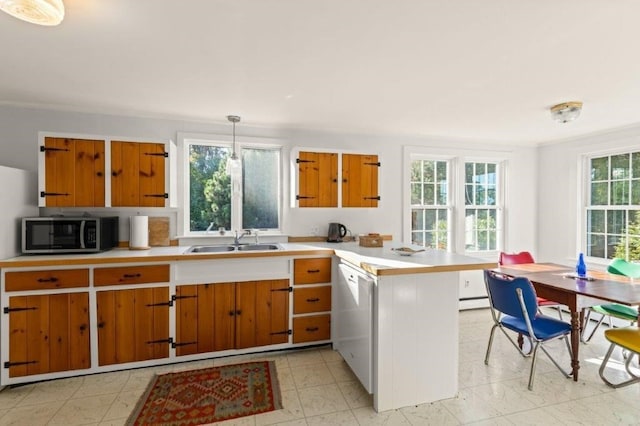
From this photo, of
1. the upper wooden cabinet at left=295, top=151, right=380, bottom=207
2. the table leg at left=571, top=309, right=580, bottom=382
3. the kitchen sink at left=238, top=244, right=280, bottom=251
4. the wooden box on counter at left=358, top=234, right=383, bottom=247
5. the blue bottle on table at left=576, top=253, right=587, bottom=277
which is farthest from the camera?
the upper wooden cabinet at left=295, top=151, right=380, bottom=207

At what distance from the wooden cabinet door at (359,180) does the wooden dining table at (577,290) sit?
1578 mm

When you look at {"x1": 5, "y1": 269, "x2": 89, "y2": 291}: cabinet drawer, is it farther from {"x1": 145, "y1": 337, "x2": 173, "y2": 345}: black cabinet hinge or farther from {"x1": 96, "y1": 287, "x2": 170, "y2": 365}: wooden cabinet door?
{"x1": 145, "y1": 337, "x2": 173, "y2": 345}: black cabinet hinge

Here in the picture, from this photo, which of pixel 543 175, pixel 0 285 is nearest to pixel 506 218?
pixel 543 175

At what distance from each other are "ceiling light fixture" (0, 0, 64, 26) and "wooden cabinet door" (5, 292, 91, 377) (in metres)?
1.96

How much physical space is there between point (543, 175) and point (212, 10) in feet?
15.9

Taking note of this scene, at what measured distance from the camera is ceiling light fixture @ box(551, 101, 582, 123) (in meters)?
2.75

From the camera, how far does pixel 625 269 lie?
307 centimetres

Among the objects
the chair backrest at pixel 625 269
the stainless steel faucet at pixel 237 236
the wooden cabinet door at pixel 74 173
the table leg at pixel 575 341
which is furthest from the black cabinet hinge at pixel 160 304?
the chair backrest at pixel 625 269

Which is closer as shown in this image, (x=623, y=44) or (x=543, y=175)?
(x=623, y=44)

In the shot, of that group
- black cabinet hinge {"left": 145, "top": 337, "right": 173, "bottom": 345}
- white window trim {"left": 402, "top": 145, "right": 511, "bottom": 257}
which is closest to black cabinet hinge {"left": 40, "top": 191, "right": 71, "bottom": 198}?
black cabinet hinge {"left": 145, "top": 337, "right": 173, "bottom": 345}

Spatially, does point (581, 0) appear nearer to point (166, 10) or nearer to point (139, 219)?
point (166, 10)

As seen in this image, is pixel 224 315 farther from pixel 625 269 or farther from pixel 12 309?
pixel 625 269

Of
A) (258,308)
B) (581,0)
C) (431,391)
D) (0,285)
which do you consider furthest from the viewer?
(258,308)

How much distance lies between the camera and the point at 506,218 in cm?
452
